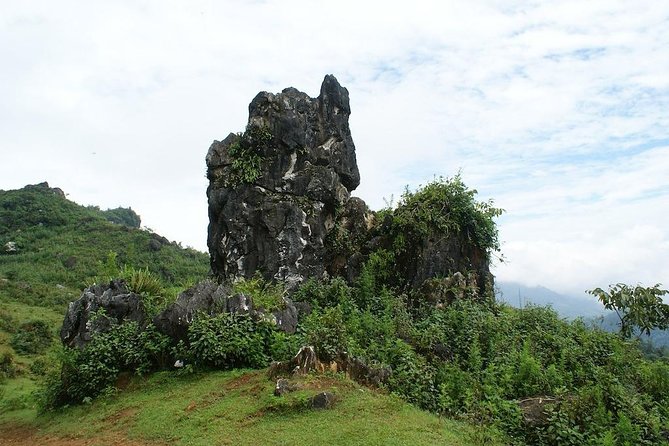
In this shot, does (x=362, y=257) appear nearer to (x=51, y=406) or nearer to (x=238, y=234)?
(x=238, y=234)

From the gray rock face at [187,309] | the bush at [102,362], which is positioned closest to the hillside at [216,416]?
the bush at [102,362]

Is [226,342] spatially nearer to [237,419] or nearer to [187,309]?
[187,309]

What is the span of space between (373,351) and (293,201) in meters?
7.40

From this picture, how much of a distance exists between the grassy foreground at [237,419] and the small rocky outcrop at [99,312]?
1.77 m

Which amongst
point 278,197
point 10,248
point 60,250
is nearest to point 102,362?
point 278,197

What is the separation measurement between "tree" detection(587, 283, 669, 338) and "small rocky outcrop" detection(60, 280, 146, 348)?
512 inches

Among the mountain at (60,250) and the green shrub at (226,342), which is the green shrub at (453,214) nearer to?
the green shrub at (226,342)

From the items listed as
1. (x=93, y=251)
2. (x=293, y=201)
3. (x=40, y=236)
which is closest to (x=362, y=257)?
(x=293, y=201)

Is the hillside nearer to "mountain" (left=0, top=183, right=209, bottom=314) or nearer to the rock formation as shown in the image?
the rock formation

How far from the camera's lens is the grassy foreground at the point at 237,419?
325 inches

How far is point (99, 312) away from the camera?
41.3ft

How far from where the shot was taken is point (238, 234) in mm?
18031

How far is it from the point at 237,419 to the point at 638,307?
12119 mm

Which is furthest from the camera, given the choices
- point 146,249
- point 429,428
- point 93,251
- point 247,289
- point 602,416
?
point 146,249
